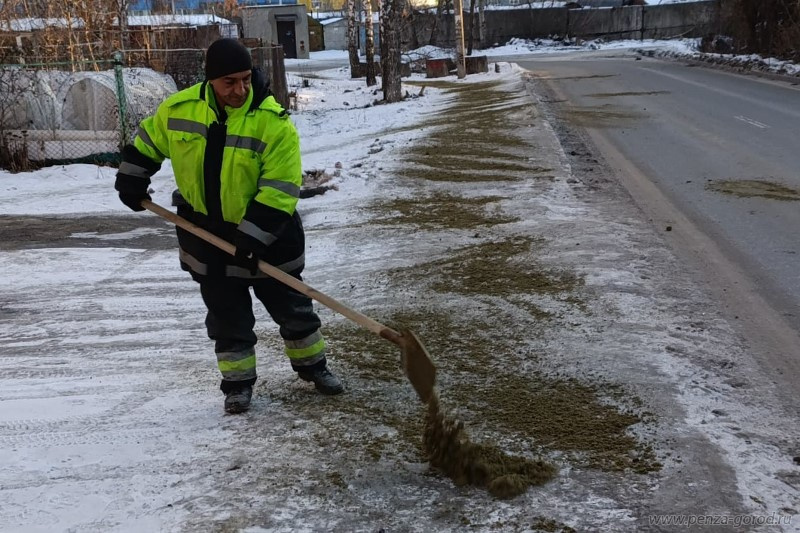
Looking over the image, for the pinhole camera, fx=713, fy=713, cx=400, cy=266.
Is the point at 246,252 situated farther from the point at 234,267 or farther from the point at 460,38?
the point at 460,38

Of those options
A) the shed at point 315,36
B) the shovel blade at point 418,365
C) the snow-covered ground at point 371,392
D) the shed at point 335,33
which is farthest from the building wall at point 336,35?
the shovel blade at point 418,365

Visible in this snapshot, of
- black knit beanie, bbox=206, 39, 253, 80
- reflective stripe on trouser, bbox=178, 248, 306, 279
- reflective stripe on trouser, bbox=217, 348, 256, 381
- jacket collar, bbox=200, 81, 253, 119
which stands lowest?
reflective stripe on trouser, bbox=217, 348, 256, 381

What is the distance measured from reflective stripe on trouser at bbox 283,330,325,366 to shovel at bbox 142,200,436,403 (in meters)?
0.41

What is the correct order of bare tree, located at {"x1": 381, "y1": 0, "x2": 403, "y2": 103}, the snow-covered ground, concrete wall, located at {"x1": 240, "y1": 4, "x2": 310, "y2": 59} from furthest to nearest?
concrete wall, located at {"x1": 240, "y1": 4, "x2": 310, "y2": 59} → bare tree, located at {"x1": 381, "y1": 0, "x2": 403, "y2": 103} → the snow-covered ground

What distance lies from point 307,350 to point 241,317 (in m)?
0.37

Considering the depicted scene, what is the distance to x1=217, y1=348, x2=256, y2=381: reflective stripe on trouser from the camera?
349cm

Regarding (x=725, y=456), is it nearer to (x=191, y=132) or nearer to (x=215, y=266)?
(x=215, y=266)

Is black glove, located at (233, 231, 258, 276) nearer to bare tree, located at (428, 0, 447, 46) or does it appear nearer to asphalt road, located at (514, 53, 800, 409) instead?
asphalt road, located at (514, 53, 800, 409)

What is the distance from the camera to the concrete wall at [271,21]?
45094 millimetres

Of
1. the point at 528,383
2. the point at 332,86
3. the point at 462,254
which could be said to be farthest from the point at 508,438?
the point at 332,86

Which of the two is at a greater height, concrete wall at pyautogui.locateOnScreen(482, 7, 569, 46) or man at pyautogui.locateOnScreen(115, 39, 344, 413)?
concrete wall at pyautogui.locateOnScreen(482, 7, 569, 46)

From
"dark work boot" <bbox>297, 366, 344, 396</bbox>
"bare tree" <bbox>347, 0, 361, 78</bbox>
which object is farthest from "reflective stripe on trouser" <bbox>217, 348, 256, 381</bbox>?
"bare tree" <bbox>347, 0, 361, 78</bbox>

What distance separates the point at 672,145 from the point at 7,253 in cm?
857

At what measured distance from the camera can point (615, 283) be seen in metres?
4.90
